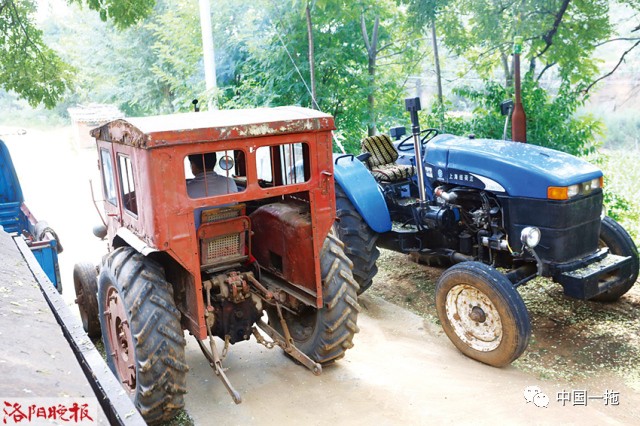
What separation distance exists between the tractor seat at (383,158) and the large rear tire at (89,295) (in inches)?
110

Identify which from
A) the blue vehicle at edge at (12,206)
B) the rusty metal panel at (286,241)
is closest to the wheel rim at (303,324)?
the rusty metal panel at (286,241)

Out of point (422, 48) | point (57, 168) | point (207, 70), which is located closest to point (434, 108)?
→ point (422, 48)

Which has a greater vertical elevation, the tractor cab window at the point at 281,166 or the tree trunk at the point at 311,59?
the tree trunk at the point at 311,59

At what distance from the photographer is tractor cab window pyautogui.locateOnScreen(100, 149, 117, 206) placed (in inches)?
165

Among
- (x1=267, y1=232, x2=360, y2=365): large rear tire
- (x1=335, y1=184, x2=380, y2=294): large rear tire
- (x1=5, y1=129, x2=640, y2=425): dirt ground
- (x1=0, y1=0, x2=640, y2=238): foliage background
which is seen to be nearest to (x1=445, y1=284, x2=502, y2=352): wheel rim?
(x1=5, y1=129, x2=640, y2=425): dirt ground

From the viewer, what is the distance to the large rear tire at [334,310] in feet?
13.5

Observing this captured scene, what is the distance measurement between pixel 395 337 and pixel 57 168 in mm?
14107

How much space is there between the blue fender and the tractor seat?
1.67 ft

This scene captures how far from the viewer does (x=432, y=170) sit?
5305mm

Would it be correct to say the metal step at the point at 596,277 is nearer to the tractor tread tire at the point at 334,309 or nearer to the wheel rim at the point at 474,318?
the wheel rim at the point at 474,318

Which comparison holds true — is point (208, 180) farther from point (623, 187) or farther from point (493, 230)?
point (623, 187)

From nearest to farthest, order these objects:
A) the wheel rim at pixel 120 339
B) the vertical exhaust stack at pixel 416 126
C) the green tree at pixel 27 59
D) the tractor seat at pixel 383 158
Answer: the wheel rim at pixel 120 339
the vertical exhaust stack at pixel 416 126
the tractor seat at pixel 383 158
the green tree at pixel 27 59

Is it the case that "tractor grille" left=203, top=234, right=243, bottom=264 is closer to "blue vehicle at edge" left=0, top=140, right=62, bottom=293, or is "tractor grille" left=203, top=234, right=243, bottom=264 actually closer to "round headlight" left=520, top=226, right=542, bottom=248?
"round headlight" left=520, top=226, right=542, bottom=248

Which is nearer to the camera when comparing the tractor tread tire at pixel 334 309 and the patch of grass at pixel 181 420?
the patch of grass at pixel 181 420
